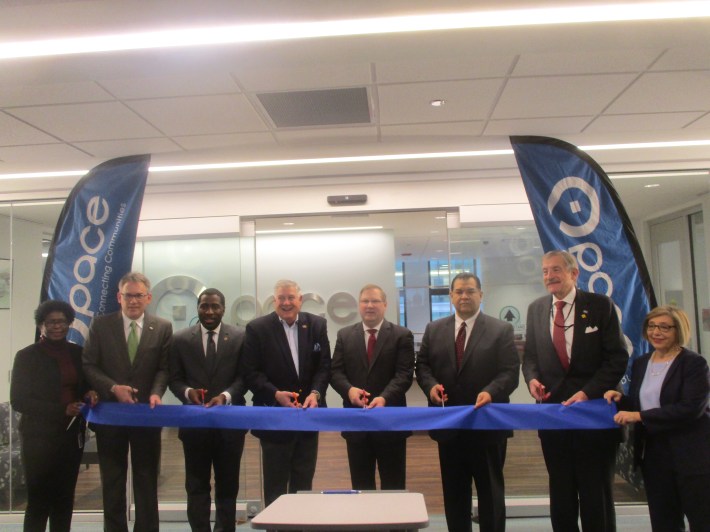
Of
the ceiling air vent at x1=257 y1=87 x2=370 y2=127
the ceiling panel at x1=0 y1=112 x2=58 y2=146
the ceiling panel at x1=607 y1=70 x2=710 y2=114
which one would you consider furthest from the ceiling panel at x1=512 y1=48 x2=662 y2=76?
the ceiling panel at x1=0 y1=112 x2=58 y2=146

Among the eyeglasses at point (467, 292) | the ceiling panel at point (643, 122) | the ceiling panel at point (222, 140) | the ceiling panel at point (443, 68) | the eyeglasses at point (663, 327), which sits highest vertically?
the ceiling panel at point (443, 68)

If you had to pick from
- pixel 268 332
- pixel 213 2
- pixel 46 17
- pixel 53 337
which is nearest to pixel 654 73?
pixel 213 2

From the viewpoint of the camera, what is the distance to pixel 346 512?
203cm

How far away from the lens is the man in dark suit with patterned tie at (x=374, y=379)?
10.5ft

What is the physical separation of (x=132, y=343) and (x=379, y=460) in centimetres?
172

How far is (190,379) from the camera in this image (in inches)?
133

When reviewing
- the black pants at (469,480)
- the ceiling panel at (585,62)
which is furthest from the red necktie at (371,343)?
the ceiling panel at (585,62)

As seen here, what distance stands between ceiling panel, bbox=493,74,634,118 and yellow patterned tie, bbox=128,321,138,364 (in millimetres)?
2699

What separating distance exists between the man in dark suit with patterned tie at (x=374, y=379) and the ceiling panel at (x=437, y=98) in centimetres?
112

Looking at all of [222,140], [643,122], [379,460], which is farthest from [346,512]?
[643,122]

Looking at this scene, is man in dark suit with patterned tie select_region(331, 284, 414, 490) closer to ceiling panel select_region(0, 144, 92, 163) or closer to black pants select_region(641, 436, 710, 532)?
black pants select_region(641, 436, 710, 532)

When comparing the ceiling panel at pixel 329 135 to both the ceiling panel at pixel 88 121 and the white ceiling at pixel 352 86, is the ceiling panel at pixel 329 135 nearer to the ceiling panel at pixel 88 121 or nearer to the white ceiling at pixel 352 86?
the white ceiling at pixel 352 86

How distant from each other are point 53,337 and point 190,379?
35.2 inches

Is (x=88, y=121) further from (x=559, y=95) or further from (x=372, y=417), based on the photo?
(x=559, y=95)
